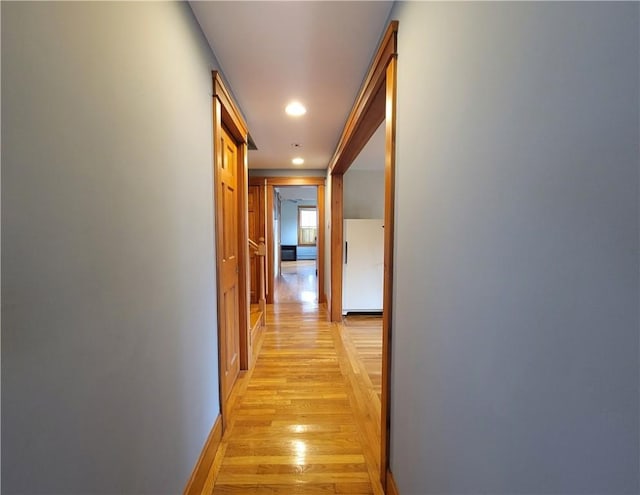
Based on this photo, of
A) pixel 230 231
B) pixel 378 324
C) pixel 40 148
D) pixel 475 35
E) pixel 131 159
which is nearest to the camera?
pixel 40 148

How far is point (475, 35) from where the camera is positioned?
69 centimetres

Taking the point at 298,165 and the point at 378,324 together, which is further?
the point at 298,165

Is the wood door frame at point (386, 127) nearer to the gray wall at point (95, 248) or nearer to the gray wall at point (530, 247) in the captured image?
the gray wall at point (530, 247)

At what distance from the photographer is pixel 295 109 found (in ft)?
7.64

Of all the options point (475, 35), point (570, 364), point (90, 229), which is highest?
point (475, 35)

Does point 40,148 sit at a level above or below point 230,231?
above

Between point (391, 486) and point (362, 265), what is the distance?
3138mm

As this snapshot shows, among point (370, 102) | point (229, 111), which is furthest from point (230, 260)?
point (370, 102)

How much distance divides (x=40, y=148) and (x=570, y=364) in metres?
0.99

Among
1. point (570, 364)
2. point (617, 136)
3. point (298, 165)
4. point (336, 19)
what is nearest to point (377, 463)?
point (570, 364)

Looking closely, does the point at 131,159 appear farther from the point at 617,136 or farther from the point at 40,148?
the point at 617,136

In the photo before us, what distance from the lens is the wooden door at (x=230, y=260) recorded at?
202cm

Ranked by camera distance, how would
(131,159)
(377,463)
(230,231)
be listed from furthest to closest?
(230,231)
(377,463)
(131,159)

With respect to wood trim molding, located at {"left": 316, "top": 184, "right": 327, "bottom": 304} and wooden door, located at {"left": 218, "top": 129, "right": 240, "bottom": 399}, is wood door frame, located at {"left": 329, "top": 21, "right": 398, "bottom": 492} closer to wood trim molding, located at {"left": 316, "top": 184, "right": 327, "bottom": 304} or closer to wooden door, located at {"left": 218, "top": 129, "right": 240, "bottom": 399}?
wooden door, located at {"left": 218, "top": 129, "right": 240, "bottom": 399}
